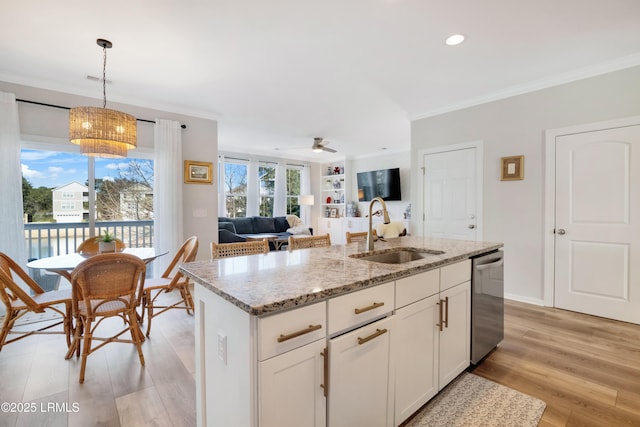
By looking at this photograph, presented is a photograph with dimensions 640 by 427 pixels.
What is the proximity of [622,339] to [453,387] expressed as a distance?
1.91 m

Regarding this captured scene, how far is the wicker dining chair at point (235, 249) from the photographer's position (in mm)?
2068

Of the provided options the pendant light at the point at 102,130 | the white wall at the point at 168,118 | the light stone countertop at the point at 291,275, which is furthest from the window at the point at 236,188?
the light stone countertop at the point at 291,275

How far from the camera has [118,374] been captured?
2.08 metres

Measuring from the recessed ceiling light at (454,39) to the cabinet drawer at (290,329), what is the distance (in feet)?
8.25

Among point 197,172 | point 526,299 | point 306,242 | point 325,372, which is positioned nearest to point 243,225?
point 197,172

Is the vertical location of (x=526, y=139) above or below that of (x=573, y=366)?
above

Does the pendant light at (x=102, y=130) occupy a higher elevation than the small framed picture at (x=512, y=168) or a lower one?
higher

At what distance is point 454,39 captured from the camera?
2.48 metres

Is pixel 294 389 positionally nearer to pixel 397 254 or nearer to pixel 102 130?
pixel 397 254

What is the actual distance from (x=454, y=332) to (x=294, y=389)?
4.19 ft

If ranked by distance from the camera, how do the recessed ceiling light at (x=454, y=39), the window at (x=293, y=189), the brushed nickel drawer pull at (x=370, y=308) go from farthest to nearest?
the window at (x=293, y=189) → the recessed ceiling light at (x=454, y=39) → the brushed nickel drawer pull at (x=370, y=308)

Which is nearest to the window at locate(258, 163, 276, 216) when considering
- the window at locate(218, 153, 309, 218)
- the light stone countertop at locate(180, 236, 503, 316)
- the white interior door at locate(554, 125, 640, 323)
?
the window at locate(218, 153, 309, 218)

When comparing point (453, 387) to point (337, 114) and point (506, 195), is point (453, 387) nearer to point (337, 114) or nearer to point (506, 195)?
point (506, 195)

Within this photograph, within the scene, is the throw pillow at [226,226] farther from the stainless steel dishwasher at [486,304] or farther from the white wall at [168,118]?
the stainless steel dishwasher at [486,304]
